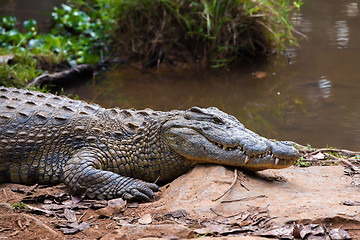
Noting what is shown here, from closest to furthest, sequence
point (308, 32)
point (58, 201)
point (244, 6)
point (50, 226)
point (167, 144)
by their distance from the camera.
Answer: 1. point (50, 226)
2. point (58, 201)
3. point (167, 144)
4. point (244, 6)
5. point (308, 32)

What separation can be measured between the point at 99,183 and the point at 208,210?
1189 mm

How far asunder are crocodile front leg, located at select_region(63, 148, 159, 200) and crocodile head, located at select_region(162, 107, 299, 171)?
520 mm

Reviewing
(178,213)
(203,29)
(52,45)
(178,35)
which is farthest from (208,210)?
(52,45)

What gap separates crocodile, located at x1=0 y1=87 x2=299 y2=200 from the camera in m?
4.10

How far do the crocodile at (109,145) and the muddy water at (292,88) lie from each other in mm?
2573

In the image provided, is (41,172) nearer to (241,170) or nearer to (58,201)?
(58,201)

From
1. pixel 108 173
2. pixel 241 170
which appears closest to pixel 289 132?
pixel 241 170

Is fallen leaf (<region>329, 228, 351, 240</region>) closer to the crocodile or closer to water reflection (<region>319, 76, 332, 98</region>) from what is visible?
the crocodile

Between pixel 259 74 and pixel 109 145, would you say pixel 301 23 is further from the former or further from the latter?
pixel 109 145

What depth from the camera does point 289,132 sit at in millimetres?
6633

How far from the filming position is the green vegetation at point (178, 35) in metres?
9.40

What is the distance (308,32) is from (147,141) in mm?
7176

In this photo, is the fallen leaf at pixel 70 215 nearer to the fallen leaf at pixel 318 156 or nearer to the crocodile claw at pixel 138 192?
the crocodile claw at pixel 138 192

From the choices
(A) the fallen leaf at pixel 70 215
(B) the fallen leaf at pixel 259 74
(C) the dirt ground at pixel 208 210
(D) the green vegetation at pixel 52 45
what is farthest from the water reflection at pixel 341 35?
(A) the fallen leaf at pixel 70 215
